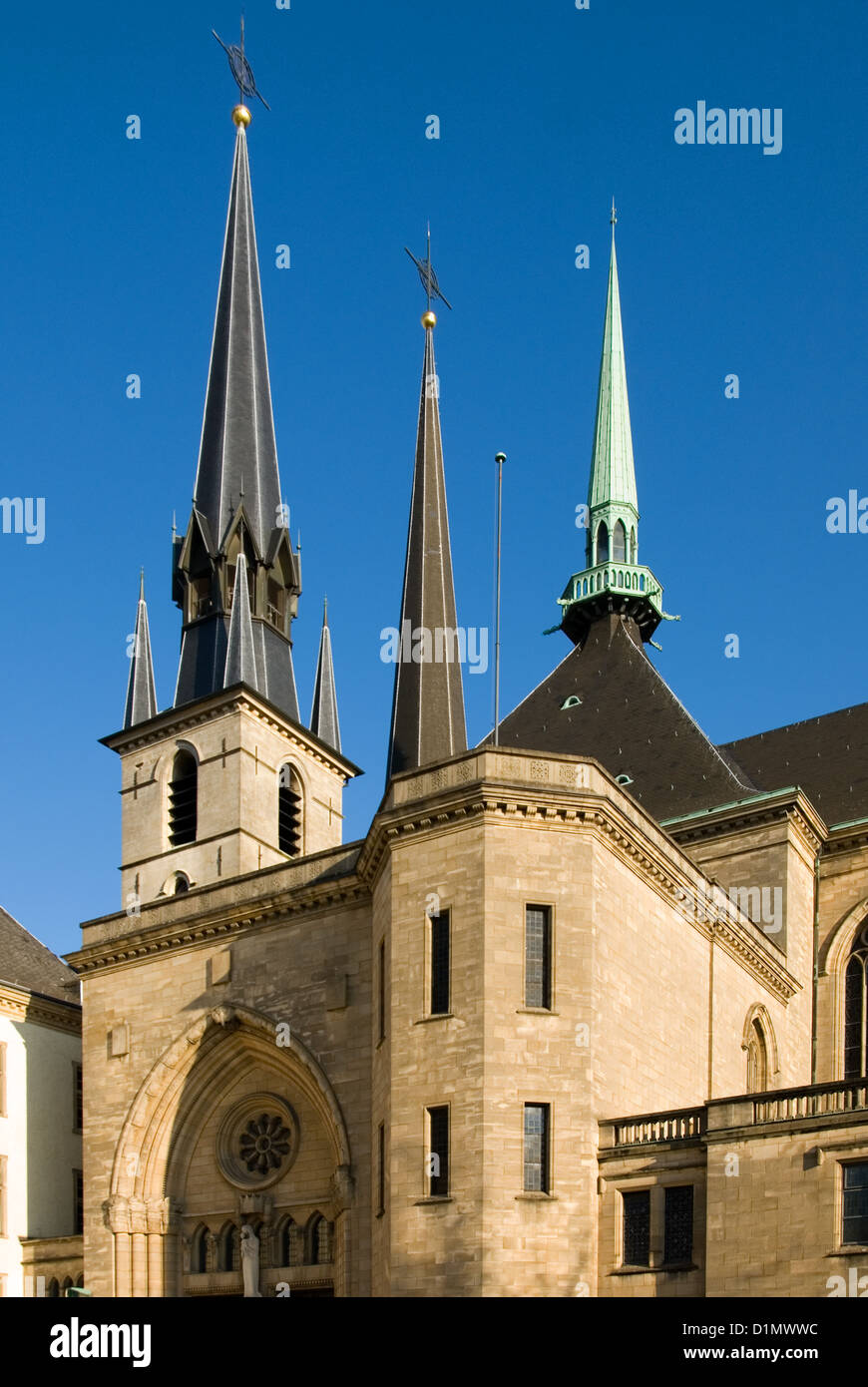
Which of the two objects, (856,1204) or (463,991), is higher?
(463,991)

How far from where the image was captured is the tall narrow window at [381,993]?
97.3ft

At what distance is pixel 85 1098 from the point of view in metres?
36.8

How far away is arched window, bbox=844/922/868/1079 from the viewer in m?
40.2

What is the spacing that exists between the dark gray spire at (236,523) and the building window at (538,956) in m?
24.2

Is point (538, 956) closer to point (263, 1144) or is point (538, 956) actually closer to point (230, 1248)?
point (263, 1144)

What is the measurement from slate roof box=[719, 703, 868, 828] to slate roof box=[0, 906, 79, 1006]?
2075 cm

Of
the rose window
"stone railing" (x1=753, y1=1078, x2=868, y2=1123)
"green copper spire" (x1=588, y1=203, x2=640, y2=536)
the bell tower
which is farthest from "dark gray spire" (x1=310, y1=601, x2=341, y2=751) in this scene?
"stone railing" (x1=753, y1=1078, x2=868, y2=1123)

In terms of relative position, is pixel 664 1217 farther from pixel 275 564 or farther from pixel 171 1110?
pixel 275 564

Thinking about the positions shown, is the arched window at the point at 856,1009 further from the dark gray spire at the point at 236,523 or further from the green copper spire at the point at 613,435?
the green copper spire at the point at 613,435

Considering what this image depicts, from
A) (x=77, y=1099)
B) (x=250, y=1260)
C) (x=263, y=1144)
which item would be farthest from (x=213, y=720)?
(x=250, y=1260)

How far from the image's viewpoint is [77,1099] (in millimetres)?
43250

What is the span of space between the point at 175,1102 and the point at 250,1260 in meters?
3.97

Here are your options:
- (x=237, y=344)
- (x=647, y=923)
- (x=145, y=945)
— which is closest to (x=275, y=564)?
(x=237, y=344)
